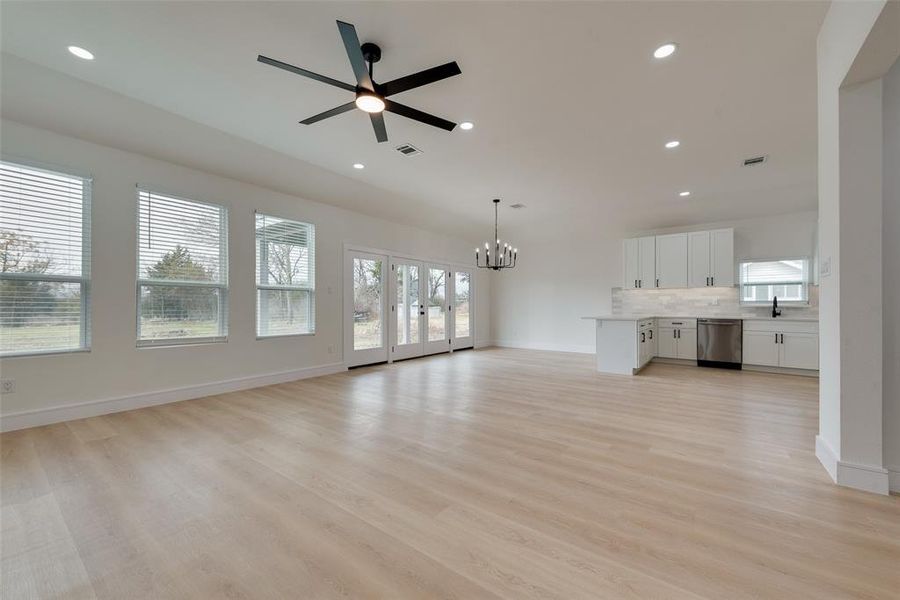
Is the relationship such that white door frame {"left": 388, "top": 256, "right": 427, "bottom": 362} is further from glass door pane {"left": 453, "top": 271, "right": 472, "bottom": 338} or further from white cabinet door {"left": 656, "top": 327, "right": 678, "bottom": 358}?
white cabinet door {"left": 656, "top": 327, "right": 678, "bottom": 358}

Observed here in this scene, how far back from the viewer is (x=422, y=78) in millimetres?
2293

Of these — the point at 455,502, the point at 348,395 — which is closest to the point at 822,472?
the point at 455,502

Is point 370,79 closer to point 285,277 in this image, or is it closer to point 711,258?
point 285,277

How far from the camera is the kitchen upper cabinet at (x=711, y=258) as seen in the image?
20.8 feet

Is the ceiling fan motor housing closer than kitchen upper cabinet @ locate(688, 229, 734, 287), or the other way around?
the ceiling fan motor housing

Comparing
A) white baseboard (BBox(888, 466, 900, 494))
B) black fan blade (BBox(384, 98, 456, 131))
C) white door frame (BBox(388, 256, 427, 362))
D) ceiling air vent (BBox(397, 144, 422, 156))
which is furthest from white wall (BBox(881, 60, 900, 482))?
white door frame (BBox(388, 256, 427, 362))

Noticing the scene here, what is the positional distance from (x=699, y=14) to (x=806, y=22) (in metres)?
0.74

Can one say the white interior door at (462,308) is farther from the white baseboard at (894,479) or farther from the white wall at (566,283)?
the white baseboard at (894,479)

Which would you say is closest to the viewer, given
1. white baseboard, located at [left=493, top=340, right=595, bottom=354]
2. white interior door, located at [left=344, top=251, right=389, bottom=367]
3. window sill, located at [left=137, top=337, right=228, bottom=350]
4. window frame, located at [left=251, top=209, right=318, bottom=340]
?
window sill, located at [left=137, top=337, right=228, bottom=350]

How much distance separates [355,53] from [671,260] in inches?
266

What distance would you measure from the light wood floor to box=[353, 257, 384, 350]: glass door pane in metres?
2.80

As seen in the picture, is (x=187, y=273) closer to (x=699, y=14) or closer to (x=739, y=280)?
(x=699, y=14)

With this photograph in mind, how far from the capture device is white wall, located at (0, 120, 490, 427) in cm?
338

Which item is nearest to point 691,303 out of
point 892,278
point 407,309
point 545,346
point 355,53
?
point 545,346
